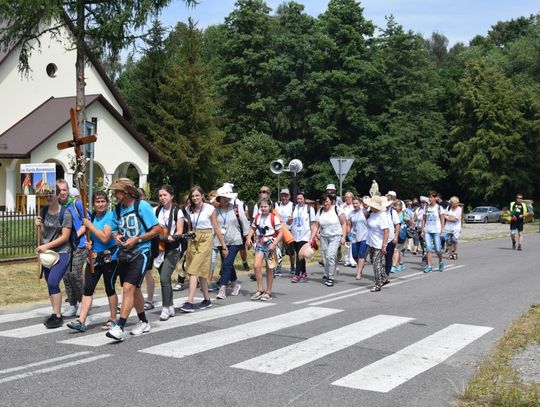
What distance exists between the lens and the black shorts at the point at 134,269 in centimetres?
770

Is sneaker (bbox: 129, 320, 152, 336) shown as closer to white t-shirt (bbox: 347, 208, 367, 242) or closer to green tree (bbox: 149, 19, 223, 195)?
white t-shirt (bbox: 347, 208, 367, 242)

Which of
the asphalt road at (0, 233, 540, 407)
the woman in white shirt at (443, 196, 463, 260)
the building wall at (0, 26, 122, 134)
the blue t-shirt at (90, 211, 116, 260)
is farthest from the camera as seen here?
the building wall at (0, 26, 122, 134)

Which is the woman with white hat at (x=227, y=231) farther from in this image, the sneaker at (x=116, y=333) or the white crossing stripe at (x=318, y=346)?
the sneaker at (x=116, y=333)

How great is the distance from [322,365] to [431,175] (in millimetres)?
49510

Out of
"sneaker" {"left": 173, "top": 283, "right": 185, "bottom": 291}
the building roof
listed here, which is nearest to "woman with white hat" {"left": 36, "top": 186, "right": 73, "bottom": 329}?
"sneaker" {"left": 173, "top": 283, "right": 185, "bottom": 291}

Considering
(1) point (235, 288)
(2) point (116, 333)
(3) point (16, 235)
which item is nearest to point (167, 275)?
(2) point (116, 333)

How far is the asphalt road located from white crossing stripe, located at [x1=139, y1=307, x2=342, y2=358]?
14 mm

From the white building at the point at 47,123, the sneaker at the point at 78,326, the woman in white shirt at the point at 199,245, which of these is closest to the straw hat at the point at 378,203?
the woman in white shirt at the point at 199,245

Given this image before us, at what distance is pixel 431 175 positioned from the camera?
179ft

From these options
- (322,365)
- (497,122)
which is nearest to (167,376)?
(322,365)

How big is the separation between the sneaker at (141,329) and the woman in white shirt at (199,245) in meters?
1.59

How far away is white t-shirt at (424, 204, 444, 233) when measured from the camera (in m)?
16.1

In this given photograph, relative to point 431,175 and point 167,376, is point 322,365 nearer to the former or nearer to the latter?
point 167,376

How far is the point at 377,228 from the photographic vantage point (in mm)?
12641
